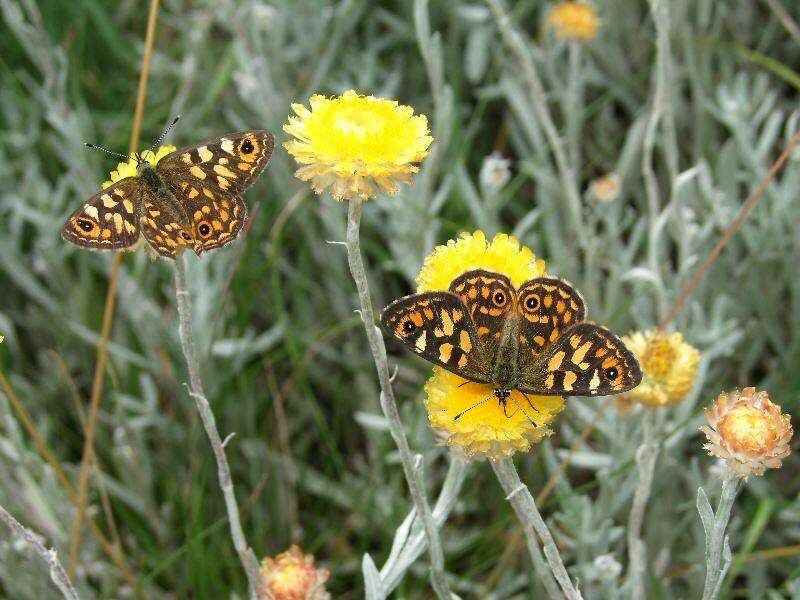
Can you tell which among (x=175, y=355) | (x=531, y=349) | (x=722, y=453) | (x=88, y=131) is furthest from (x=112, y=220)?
(x=88, y=131)

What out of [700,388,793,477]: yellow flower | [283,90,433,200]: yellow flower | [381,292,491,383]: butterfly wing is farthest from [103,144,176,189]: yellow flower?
[700,388,793,477]: yellow flower

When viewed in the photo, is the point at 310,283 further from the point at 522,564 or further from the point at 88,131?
the point at 522,564

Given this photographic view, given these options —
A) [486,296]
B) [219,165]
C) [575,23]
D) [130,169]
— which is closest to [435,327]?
[486,296]

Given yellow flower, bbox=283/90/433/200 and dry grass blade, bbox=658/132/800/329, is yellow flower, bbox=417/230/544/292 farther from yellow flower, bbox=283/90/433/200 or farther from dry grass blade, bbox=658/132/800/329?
dry grass blade, bbox=658/132/800/329

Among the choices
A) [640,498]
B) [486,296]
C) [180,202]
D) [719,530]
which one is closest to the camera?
[719,530]

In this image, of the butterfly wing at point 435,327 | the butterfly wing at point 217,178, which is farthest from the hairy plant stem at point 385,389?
the butterfly wing at point 217,178

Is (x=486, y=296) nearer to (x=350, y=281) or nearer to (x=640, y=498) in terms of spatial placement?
(x=640, y=498)

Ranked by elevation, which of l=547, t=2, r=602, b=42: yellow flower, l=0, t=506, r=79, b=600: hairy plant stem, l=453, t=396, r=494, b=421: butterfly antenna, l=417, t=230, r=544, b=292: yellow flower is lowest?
l=0, t=506, r=79, b=600: hairy plant stem
